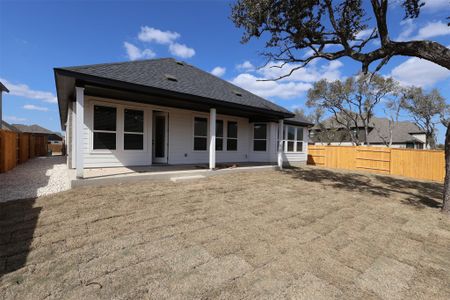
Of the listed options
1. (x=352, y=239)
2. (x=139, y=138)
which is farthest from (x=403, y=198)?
(x=139, y=138)

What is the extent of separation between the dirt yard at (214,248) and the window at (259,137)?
7.67 m

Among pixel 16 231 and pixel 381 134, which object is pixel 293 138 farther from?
pixel 381 134

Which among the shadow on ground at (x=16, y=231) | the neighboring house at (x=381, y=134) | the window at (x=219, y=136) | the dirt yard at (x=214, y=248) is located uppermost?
the neighboring house at (x=381, y=134)

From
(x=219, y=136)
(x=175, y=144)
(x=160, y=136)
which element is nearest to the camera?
(x=175, y=144)

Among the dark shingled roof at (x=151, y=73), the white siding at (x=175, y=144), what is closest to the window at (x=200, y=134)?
the white siding at (x=175, y=144)

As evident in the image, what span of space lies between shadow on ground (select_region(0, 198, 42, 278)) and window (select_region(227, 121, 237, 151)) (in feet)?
27.7

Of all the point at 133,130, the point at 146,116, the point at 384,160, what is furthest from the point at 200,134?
the point at 384,160

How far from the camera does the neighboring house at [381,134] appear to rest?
29.7m

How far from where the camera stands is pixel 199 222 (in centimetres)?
382

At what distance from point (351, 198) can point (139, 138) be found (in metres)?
7.64

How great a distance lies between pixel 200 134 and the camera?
10578 mm

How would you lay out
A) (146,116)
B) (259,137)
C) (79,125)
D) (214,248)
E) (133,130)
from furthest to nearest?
(259,137)
(146,116)
(133,130)
(79,125)
(214,248)

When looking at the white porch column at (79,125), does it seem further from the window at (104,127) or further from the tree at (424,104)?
the tree at (424,104)

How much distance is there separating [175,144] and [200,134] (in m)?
1.39
